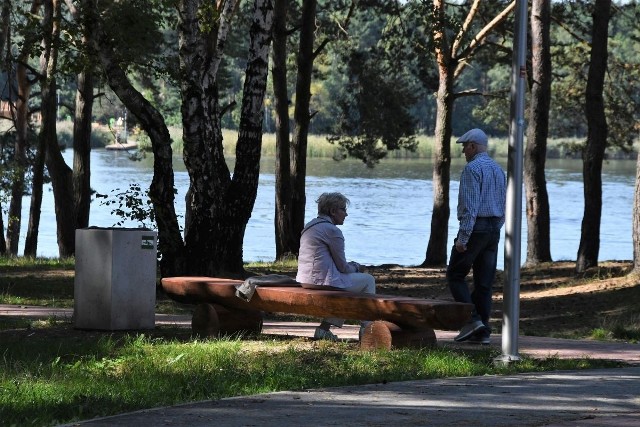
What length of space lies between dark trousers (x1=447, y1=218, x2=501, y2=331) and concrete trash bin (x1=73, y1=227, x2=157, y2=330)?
277cm

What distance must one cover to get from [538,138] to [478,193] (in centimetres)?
1411

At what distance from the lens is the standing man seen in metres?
11.1

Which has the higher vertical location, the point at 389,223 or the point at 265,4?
the point at 265,4

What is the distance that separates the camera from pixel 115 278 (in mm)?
11797

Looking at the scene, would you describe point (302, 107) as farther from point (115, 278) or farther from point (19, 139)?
point (115, 278)

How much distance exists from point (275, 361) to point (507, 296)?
1.74 m

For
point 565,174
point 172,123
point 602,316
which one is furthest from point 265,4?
point 565,174

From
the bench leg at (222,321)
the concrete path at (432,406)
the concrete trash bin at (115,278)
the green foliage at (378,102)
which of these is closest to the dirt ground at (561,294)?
the bench leg at (222,321)

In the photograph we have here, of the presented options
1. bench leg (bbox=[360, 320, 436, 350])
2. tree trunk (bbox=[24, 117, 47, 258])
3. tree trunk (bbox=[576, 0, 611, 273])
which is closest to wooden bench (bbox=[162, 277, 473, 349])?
bench leg (bbox=[360, 320, 436, 350])

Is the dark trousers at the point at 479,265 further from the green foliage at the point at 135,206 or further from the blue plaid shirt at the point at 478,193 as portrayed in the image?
the green foliage at the point at 135,206

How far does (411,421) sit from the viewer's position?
23.6ft

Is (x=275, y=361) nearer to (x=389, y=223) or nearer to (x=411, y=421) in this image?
(x=411, y=421)

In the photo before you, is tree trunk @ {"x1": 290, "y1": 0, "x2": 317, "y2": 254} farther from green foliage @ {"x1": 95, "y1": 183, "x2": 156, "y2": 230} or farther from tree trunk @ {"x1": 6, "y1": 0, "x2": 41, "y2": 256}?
green foliage @ {"x1": 95, "y1": 183, "x2": 156, "y2": 230}

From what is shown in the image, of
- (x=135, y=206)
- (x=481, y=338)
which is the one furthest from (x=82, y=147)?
(x=481, y=338)
